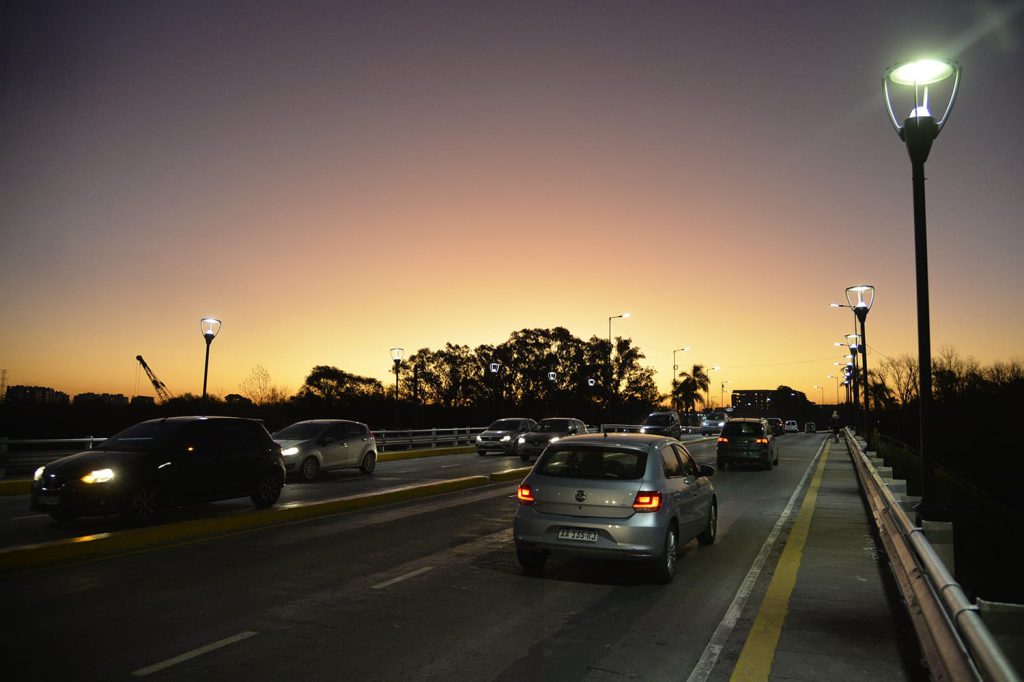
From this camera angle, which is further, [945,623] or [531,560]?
[531,560]

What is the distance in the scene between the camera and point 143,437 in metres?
12.6

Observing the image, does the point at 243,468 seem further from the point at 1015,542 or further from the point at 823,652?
the point at 1015,542

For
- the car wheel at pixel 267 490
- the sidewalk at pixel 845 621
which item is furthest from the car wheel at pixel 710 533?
the car wheel at pixel 267 490

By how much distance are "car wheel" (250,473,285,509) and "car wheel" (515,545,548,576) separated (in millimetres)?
7140

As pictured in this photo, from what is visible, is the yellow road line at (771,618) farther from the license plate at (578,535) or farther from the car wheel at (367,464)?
the car wheel at (367,464)

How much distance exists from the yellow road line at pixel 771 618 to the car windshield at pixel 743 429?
1449cm

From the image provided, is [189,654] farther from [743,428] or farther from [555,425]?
[555,425]

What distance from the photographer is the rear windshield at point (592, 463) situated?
859cm

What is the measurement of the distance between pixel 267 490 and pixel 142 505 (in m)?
2.84

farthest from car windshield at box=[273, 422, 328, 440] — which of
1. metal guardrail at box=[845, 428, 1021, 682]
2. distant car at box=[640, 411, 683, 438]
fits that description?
distant car at box=[640, 411, 683, 438]

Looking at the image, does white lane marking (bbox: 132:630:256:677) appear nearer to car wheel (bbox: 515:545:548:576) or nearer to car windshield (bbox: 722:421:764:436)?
car wheel (bbox: 515:545:548:576)

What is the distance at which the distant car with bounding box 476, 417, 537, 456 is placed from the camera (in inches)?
1347

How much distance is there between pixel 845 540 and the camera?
1146cm

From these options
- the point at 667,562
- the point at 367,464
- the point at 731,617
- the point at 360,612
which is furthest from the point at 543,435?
the point at 360,612
